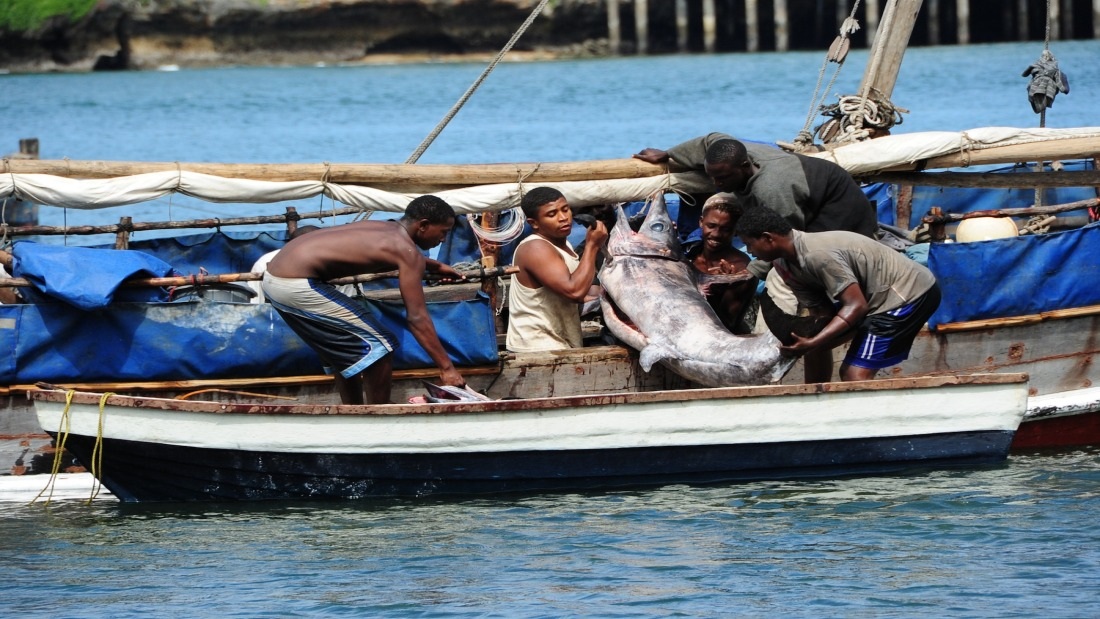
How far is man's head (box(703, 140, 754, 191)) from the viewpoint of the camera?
934cm

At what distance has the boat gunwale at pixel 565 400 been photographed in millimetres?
8688

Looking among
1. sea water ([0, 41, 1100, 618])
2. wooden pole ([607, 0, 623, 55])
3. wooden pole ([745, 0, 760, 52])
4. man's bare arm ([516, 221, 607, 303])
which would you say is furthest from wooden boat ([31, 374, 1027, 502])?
wooden pole ([607, 0, 623, 55])

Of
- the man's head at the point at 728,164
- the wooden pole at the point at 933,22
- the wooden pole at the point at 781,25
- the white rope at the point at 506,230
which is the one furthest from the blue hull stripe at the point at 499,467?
the wooden pole at the point at 781,25

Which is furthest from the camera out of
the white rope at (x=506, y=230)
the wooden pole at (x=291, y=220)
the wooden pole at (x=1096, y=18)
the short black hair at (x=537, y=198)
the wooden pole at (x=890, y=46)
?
the wooden pole at (x=1096, y=18)

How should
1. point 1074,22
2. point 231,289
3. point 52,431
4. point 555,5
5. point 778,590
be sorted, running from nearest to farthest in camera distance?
point 778,590 < point 52,431 < point 231,289 < point 1074,22 < point 555,5

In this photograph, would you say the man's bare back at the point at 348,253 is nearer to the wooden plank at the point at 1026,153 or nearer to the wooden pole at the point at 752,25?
the wooden plank at the point at 1026,153

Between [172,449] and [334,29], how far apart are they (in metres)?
60.8

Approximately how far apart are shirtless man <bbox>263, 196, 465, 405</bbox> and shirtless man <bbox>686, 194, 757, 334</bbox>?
1855 millimetres

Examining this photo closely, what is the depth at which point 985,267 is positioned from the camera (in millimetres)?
9734

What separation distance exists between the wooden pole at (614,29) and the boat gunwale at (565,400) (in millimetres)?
56729

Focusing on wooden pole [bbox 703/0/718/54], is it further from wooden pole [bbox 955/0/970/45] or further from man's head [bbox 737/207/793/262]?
man's head [bbox 737/207/793/262]

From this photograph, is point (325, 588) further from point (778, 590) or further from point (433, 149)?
point (433, 149)

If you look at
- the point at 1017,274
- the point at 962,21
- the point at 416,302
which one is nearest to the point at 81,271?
the point at 416,302

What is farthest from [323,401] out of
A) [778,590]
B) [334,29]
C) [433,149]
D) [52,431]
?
[334,29]
